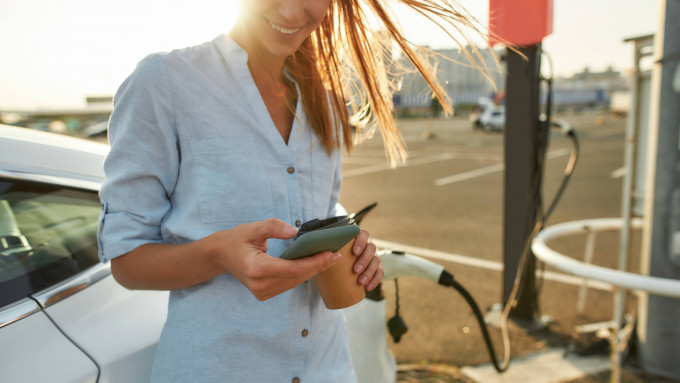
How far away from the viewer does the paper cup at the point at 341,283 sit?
3.38 ft

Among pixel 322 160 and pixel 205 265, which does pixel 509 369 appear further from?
pixel 205 265

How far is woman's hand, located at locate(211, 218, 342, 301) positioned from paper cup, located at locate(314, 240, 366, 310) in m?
0.14

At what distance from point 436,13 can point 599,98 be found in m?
103

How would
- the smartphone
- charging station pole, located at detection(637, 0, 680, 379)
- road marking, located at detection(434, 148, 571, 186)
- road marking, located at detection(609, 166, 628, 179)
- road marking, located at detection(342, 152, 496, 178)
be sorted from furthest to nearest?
road marking, located at detection(342, 152, 496, 178), road marking, located at detection(609, 166, 628, 179), road marking, located at detection(434, 148, 571, 186), charging station pole, located at detection(637, 0, 680, 379), the smartphone

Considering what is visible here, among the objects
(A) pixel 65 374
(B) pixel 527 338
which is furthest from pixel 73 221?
(B) pixel 527 338

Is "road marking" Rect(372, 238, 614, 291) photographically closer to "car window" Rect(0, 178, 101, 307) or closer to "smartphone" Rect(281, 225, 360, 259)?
"car window" Rect(0, 178, 101, 307)

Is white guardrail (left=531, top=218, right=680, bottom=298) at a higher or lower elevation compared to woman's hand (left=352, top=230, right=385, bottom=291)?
lower

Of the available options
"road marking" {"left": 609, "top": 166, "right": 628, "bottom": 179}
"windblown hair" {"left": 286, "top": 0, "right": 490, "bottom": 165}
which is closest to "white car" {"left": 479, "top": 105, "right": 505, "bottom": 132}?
"road marking" {"left": 609, "top": 166, "right": 628, "bottom": 179}

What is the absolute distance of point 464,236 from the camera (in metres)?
5.75

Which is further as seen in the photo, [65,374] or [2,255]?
[2,255]

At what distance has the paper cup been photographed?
1029mm

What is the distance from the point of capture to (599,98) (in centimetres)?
9100

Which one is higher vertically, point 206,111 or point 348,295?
point 206,111

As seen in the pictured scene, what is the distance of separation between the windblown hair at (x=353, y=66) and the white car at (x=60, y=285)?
731 mm
